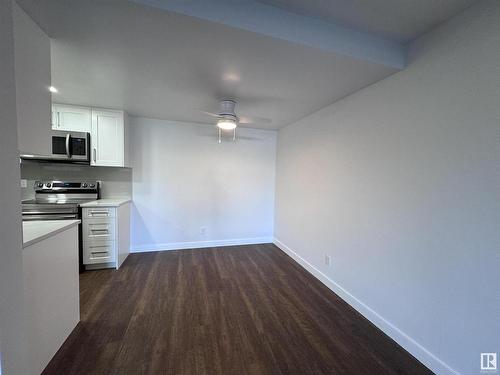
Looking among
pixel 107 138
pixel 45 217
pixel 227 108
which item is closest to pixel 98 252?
pixel 45 217

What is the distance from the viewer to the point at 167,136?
364 cm

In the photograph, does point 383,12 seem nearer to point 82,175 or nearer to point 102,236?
point 102,236

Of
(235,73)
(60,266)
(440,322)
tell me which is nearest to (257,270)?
(440,322)

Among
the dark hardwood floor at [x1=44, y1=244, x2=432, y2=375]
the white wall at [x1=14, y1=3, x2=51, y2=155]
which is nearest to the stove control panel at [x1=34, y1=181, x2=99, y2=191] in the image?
the dark hardwood floor at [x1=44, y1=244, x2=432, y2=375]

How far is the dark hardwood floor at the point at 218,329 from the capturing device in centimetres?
153

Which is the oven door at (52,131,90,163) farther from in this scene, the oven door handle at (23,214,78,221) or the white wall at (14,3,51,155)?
the white wall at (14,3,51,155)

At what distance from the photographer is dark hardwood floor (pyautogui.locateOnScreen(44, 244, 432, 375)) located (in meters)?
1.53

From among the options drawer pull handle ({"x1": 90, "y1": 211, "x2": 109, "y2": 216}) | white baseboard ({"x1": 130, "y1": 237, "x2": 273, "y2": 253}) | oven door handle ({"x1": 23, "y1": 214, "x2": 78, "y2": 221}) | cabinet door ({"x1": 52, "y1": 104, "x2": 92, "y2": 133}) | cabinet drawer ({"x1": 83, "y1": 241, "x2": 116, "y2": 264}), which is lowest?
white baseboard ({"x1": 130, "y1": 237, "x2": 273, "y2": 253})

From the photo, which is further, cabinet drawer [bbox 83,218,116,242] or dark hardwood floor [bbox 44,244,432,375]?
cabinet drawer [bbox 83,218,116,242]

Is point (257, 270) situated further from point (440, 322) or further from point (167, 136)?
point (167, 136)

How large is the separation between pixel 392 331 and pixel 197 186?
10.7 feet

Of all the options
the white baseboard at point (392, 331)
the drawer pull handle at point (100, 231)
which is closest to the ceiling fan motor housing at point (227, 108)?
the drawer pull handle at point (100, 231)

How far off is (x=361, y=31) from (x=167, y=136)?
3079 mm

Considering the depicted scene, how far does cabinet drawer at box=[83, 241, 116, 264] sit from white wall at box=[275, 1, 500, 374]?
3028mm
